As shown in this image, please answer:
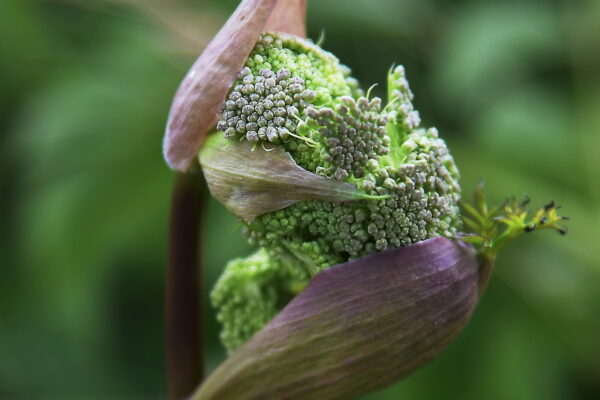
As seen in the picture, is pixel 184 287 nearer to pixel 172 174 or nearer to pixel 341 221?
pixel 341 221

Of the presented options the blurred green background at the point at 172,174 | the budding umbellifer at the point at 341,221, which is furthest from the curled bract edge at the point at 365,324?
the blurred green background at the point at 172,174

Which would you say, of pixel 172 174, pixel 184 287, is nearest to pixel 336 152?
pixel 184 287

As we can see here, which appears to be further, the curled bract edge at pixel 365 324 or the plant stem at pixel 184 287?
the plant stem at pixel 184 287

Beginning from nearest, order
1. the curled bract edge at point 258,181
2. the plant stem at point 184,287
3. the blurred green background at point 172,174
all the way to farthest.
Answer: the curled bract edge at point 258,181, the plant stem at point 184,287, the blurred green background at point 172,174

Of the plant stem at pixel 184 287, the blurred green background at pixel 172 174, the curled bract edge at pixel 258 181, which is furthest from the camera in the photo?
the blurred green background at pixel 172 174

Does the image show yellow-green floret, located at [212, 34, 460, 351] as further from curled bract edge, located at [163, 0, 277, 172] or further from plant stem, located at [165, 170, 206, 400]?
plant stem, located at [165, 170, 206, 400]

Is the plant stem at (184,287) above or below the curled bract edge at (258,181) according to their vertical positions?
below

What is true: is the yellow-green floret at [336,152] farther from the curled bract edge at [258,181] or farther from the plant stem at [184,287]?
the plant stem at [184,287]

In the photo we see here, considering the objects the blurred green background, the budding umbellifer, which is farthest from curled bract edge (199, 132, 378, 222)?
the blurred green background
